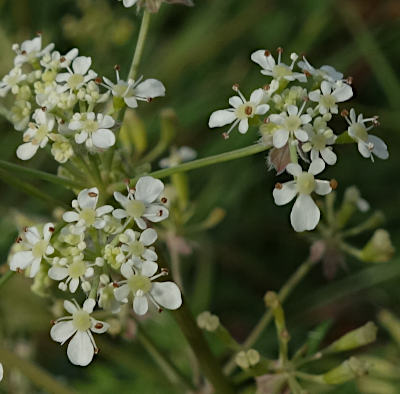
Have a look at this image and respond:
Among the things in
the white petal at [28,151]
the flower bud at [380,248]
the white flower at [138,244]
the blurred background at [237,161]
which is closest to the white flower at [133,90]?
the white petal at [28,151]

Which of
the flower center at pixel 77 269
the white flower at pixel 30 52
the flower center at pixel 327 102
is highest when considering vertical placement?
the white flower at pixel 30 52

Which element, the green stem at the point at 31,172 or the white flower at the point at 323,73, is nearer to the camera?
the green stem at the point at 31,172

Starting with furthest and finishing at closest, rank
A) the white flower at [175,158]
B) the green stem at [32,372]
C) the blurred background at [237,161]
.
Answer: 1. the blurred background at [237,161]
2. the white flower at [175,158]
3. the green stem at [32,372]

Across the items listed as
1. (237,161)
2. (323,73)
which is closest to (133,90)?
(323,73)

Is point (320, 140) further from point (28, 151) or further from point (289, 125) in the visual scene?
point (28, 151)

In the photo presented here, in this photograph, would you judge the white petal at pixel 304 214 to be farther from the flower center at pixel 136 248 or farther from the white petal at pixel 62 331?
the white petal at pixel 62 331

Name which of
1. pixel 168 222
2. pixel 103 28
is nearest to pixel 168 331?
pixel 168 222
